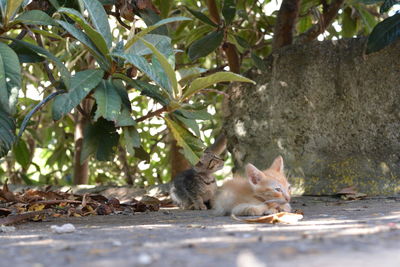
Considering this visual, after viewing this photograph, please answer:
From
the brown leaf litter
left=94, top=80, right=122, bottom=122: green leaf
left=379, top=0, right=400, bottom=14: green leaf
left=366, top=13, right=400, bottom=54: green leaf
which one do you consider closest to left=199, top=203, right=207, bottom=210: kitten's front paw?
the brown leaf litter

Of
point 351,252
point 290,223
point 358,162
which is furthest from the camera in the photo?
point 358,162

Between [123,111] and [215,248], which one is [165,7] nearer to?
[123,111]

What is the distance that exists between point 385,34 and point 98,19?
2.50 m

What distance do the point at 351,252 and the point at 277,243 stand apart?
0.30 metres

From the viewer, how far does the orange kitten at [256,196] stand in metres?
3.71

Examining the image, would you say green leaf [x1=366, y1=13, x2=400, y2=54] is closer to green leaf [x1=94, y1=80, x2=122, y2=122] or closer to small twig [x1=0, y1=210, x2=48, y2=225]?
green leaf [x1=94, y1=80, x2=122, y2=122]

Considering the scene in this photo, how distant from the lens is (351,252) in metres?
1.70

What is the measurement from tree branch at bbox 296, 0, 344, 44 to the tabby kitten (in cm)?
156

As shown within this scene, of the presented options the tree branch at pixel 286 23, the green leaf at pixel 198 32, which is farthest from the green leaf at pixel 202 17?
the tree branch at pixel 286 23

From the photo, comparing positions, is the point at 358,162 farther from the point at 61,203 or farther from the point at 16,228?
the point at 16,228

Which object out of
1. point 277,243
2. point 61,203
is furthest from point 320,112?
point 277,243

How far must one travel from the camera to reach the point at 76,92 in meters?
3.27

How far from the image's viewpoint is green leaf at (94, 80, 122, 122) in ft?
10.8

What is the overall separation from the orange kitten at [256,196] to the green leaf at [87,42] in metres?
1.18
